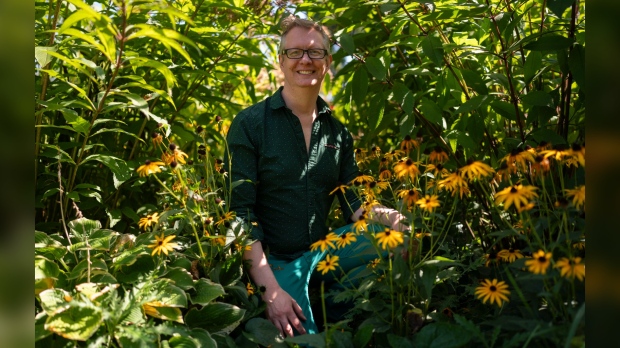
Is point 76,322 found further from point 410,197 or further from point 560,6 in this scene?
point 560,6

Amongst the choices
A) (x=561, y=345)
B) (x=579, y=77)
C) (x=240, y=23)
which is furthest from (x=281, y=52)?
(x=561, y=345)

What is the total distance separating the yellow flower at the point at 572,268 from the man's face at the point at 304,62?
110 centimetres

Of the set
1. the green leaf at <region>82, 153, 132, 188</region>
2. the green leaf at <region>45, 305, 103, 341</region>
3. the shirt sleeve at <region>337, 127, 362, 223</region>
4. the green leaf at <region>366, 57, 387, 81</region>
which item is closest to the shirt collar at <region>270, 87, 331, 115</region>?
the shirt sleeve at <region>337, 127, 362, 223</region>

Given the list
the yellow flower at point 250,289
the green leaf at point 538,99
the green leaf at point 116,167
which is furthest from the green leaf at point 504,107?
the green leaf at point 116,167

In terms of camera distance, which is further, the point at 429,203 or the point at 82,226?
the point at 82,226

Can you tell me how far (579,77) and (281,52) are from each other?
36.2 inches

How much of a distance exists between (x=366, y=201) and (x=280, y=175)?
1.22 ft

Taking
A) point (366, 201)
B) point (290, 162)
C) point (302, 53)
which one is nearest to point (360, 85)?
point (302, 53)

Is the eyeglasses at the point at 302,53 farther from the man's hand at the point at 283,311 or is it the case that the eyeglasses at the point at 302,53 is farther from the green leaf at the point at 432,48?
the man's hand at the point at 283,311

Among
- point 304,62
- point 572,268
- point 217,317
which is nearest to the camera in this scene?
point 572,268

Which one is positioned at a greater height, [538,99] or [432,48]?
[432,48]

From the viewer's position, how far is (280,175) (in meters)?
2.05

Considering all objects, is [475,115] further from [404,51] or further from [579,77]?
[404,51]

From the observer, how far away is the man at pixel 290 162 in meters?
2.02
